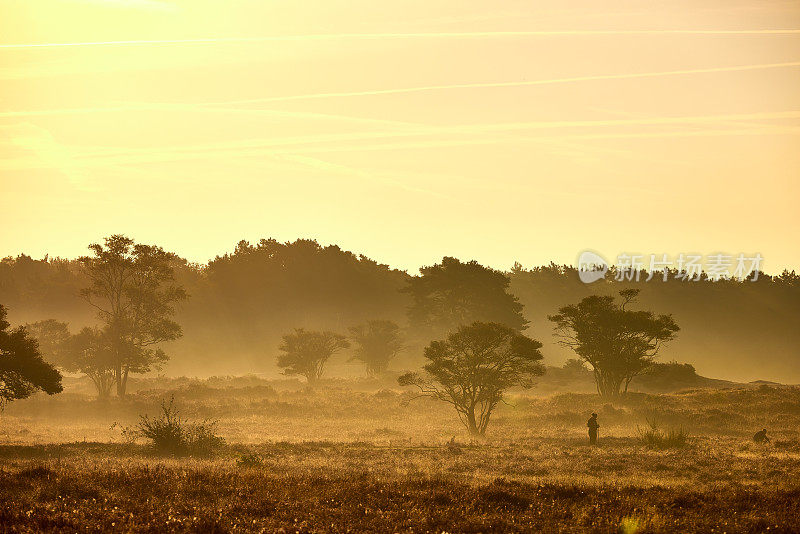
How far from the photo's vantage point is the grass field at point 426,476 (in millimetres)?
12352

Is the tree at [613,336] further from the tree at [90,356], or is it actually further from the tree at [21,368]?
the tree at [90,356]

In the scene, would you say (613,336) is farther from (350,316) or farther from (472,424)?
(350,316)

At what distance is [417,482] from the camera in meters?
16.5

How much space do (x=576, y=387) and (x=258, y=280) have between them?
237 feet

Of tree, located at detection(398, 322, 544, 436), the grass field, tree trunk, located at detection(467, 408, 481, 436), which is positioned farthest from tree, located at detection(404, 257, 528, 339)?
tree trunk, located at detection(467, 408, 481, 436)

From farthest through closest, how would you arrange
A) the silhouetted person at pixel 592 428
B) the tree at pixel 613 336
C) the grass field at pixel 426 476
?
the tree at pixel 613 336 < the silhouetted person at pixel 592 428 < the grass field at pixel 426 476

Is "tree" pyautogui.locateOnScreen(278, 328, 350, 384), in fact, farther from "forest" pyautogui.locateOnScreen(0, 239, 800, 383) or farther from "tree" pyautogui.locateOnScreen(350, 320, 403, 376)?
"forest" pyautogui.locateOnScreen(0, 239, 800, 383)

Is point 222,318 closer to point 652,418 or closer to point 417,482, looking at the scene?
point 652,418

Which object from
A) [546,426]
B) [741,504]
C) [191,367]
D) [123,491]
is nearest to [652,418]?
[546,426]

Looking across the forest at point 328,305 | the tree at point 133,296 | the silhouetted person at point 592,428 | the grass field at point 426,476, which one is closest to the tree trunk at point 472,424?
the grass field at point 426,476

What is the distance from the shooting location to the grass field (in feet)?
40.5

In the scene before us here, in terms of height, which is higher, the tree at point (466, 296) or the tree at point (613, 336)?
the tree at point (466, 296)

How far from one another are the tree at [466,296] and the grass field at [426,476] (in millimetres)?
38713

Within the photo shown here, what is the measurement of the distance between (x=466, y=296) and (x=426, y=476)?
7066 centimetres
